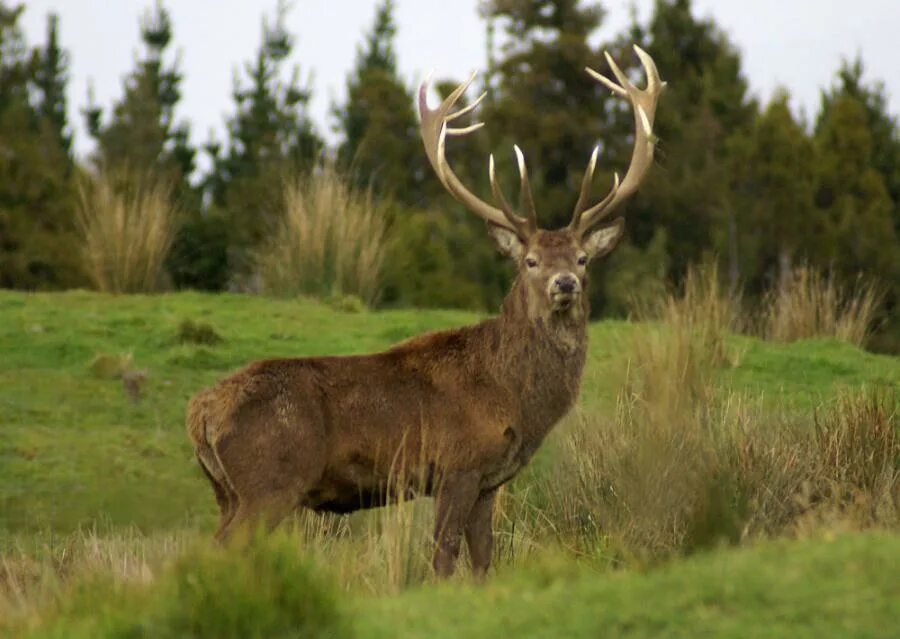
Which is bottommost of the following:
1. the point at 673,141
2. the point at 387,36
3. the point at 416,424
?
the point at 416,424

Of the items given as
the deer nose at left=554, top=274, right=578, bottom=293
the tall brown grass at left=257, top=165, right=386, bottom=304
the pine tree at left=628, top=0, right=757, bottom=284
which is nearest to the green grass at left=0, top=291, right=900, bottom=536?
the tall brown grass at left=257, top=165, right=386, bottom=304

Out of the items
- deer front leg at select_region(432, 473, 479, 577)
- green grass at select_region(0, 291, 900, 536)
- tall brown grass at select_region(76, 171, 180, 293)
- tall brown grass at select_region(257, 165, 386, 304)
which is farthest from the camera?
tall brown grass at select_region(76, 171, 180, 293)

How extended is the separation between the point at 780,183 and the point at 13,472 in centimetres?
2677

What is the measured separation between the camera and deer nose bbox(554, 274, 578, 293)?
1003 centimetres

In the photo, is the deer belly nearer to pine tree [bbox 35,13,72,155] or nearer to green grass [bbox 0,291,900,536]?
green grass [bbox 0,291,900,536]

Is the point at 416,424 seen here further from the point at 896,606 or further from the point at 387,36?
the point at 387,36

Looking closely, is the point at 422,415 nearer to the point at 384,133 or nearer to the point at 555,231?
the point at 555,231

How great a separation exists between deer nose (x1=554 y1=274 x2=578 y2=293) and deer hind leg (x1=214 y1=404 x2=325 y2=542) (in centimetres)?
159

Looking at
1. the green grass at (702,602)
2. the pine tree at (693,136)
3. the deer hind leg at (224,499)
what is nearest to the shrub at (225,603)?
the green grass at (702,602)

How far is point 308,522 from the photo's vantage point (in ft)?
36.8

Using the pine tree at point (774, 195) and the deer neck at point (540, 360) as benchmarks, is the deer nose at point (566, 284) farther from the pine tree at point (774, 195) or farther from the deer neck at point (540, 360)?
the pine tree at point (774, 195)

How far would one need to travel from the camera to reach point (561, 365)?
10.3 m

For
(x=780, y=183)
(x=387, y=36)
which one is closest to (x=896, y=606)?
(x=780, y=183)

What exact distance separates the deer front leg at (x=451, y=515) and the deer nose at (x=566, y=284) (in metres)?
1.11
